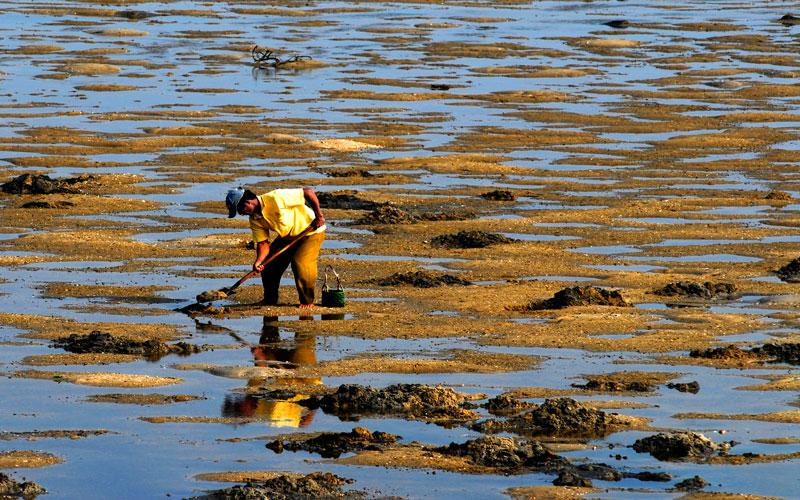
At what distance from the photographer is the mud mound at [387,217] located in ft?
57.6

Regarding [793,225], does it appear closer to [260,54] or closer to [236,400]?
[236,400]

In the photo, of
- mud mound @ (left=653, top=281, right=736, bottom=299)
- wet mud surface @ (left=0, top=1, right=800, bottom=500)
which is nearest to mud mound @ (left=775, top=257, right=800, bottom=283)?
wet mud surface @ (left=0, top=1, right=800, bottom=500)

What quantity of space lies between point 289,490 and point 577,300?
18.3ft

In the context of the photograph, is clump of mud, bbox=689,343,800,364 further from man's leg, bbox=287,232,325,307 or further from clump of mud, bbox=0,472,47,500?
clump of mud, bbox=0,472,47,500

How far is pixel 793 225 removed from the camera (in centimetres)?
1767

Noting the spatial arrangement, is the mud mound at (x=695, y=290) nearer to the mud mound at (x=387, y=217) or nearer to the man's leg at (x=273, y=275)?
the man's leg at (x=273, y=275)

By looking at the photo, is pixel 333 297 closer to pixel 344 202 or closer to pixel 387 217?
pixel 387 217

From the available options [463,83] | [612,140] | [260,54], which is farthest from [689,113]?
[260,54]

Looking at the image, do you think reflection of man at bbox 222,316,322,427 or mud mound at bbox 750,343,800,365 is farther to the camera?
mud mound at bbox 750,343,800,365

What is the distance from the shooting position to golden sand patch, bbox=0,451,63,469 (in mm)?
8562

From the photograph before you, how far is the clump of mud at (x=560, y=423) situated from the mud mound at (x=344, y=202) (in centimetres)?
949

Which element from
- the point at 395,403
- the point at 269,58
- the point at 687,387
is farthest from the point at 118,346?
the point at 269,58

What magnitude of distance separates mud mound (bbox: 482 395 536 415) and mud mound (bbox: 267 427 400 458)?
859mm

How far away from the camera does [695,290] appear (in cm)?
1366
